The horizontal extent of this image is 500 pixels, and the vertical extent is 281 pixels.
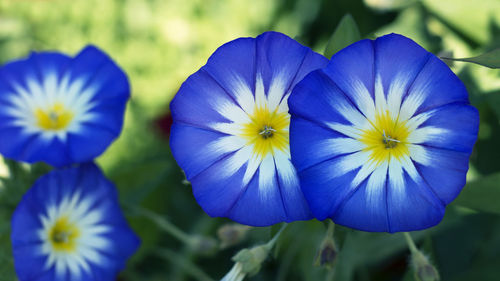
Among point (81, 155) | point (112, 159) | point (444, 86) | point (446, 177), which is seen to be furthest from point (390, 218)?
point (112, 159)

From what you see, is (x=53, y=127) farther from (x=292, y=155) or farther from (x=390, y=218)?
(x=390, y=218)

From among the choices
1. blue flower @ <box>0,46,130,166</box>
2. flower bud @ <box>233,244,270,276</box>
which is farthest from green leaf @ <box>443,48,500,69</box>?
blue flower @ <box>0,46,130,166</box>

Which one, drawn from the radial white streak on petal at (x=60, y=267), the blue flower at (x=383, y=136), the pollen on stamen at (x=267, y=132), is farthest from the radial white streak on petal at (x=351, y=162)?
the radial white streak on petal at (x=60, y=267)

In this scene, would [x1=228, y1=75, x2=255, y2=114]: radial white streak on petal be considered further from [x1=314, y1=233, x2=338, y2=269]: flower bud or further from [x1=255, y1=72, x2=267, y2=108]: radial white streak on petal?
[x1=314, y1=233, x2=338, y2=269]: flower bud

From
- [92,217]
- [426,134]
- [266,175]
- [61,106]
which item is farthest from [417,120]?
[61,106]

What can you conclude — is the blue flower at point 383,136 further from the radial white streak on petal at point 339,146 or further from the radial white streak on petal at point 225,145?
the radial white streak on petal at point 225,145

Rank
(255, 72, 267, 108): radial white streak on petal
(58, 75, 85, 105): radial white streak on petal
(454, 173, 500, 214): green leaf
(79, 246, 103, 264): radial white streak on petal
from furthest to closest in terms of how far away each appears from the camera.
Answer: (58, 75, 85, 105): radial white streak on petal → (79, 246, 103, 264): radial white streak on petal → (454, 173, 500, 214): green leaf → (255, 72, 267, 108): radial white streak on petal
